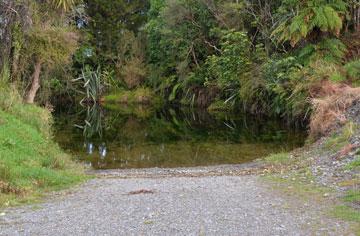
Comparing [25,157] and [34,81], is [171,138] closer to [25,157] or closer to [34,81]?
[34,81]

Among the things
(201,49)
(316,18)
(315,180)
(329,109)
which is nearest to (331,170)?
(315,180)

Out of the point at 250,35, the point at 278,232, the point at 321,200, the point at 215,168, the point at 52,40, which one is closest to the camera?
the point at 278,232

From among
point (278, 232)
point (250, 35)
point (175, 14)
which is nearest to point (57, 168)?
point (278, 232)

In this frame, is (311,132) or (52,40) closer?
(311,132)

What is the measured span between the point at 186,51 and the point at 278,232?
1545 inches

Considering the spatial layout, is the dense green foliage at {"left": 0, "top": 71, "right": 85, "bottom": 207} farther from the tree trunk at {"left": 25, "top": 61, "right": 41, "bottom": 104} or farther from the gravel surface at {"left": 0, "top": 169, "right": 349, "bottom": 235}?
the tree trunk at {"left": 25, "top": 61, "right": 41, "bottom": 104}

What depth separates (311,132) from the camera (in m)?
22.6

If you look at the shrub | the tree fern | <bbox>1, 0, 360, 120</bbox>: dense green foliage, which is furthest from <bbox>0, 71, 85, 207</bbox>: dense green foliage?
→ the tree fern

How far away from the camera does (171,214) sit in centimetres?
931

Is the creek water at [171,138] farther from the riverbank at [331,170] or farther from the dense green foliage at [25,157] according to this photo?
the riverbank at [331,170]

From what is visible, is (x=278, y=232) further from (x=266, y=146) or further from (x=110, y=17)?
(x=110, y=17)

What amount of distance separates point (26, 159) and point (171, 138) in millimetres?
14487

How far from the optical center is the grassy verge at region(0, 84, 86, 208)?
11990 millimetres

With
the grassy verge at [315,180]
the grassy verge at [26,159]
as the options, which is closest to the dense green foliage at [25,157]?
the grassy verge at [26,159]
